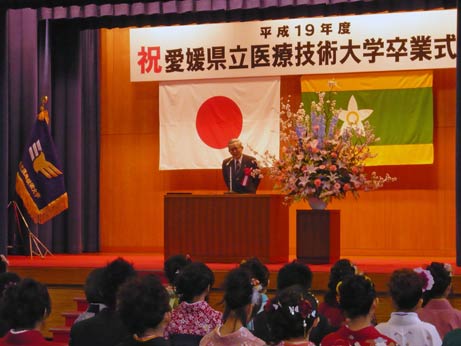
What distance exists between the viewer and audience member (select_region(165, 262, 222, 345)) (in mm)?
3389

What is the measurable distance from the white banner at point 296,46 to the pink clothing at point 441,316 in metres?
5.24

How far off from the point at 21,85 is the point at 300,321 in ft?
24.6

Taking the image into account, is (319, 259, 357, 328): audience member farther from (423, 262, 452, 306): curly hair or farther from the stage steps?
the stage steps

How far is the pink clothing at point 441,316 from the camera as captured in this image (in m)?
3.48

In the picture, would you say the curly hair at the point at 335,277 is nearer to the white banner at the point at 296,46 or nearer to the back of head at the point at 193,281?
the back of head at the point at 193,281

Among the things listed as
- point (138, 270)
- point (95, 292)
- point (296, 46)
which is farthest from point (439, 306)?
point (296, 46)

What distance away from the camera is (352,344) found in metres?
2.71

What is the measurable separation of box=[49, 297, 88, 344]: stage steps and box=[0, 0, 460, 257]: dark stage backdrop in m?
2.41

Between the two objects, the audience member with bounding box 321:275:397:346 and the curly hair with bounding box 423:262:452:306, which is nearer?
the audience member with bounding box 321:275:397:346

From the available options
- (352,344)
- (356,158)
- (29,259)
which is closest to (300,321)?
(352,344)

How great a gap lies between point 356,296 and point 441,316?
876 millimetres

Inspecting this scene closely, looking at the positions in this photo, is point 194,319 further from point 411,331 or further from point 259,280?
point 411,331

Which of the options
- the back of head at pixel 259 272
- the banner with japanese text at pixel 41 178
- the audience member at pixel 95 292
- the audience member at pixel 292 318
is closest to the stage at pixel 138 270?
the banner with japanese text at pixel 41 178

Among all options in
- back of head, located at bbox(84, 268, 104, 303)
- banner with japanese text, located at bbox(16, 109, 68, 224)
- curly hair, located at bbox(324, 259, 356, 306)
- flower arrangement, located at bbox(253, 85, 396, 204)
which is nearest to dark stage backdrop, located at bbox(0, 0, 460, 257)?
banner with japanese text, located at bbox(16, 109, 68, 224)
